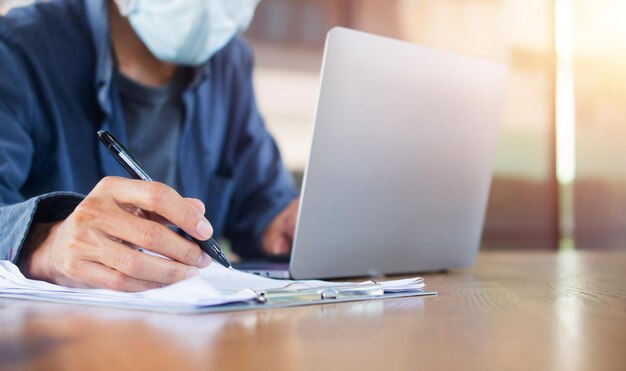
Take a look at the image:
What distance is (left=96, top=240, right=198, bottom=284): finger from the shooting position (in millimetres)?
631

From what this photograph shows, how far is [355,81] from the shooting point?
30.8 inches

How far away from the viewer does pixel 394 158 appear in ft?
2.78

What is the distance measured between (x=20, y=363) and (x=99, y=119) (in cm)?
92

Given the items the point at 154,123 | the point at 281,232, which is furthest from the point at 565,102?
the point at 154,123

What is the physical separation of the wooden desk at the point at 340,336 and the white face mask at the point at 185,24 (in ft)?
2.34

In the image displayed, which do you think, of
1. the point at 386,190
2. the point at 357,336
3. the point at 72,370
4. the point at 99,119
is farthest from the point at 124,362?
the point at 99,119

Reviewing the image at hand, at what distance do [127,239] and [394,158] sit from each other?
0.36 metres

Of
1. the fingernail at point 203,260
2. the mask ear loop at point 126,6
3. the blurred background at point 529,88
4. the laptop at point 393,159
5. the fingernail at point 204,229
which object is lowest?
the fingernail at point 203,260

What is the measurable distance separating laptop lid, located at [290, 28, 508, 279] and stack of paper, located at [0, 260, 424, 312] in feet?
0.49

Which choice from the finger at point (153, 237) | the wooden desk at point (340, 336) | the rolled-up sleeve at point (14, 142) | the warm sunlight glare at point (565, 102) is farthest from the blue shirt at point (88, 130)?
the warm sunlight glare at point (565, 102)

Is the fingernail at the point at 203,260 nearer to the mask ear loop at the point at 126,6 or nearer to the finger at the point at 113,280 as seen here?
the finger at the point at 113,280

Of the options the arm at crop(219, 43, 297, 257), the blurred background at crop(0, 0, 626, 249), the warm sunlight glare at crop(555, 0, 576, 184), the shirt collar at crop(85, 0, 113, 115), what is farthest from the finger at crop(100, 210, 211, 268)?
the warm sunlight glare at crop(555, 0, 576, 184)

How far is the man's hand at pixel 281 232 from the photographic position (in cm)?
130

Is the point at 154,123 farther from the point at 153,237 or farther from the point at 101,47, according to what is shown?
the point at 153,237
